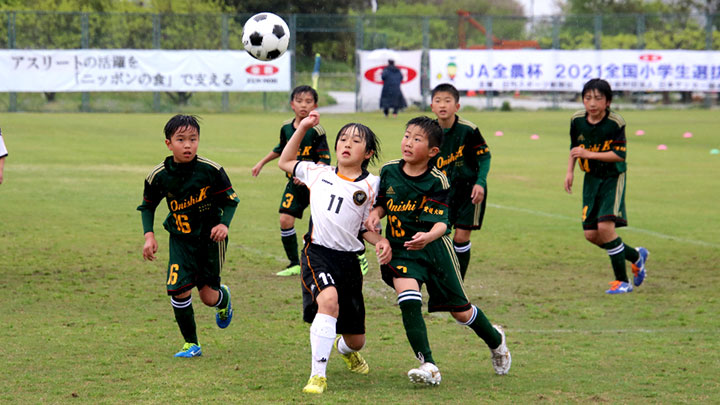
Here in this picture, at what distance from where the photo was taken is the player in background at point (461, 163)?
752 cm

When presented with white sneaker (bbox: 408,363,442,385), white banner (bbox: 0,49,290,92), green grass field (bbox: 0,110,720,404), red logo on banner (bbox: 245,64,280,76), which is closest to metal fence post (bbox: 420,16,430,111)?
white banner (bbox: 0,49,290,92)

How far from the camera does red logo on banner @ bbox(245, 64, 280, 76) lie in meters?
33.5

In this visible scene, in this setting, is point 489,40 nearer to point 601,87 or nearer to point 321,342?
point 601,87

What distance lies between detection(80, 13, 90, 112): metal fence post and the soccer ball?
2634 cm

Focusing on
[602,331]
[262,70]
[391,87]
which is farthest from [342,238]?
[262,70]

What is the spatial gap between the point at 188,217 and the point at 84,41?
29.6 m

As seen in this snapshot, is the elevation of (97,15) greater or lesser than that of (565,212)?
greater

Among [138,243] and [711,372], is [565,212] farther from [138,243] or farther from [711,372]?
[711,372]

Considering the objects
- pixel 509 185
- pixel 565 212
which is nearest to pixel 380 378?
pixel 565 212

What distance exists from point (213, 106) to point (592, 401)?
3107cm

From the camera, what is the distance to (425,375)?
5.12m

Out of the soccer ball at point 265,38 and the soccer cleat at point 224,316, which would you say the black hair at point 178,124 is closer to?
the soccer cleat at point 224,316

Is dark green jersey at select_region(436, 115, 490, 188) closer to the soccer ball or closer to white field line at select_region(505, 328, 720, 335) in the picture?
white field line at select_region(505, 328, 720, 335)

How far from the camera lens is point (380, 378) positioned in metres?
5.48
